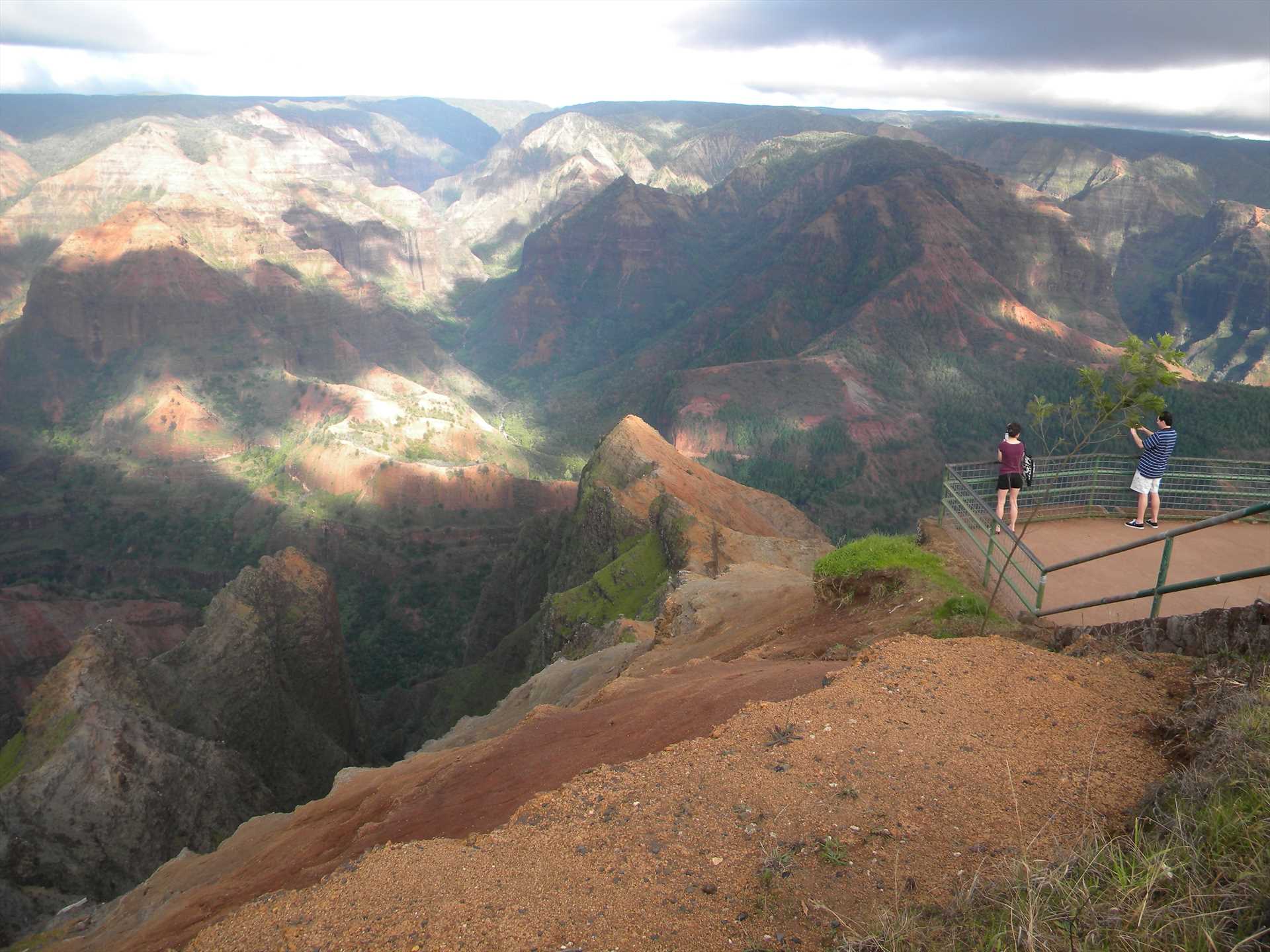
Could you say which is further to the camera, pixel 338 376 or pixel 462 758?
pixel 338 376

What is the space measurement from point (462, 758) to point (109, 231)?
10932 centimetres

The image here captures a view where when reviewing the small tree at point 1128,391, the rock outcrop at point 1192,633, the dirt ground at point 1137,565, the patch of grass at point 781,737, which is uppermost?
the small tree at point 1128,391

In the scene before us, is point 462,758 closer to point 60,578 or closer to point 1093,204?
point 60,578

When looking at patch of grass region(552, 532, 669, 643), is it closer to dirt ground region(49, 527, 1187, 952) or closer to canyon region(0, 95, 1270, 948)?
canyon region(0, 95, 1270, 948)

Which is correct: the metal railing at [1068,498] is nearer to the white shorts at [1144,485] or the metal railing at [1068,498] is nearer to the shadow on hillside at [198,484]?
the white shorts at [1144,485]

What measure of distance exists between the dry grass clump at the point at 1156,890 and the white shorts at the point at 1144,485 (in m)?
9.88

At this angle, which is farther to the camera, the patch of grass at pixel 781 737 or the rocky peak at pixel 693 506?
the rocky peak at pixel 693 506

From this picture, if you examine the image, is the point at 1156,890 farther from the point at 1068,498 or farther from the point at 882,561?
Answer: the point at 1068,498

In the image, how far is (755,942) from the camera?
456 cm

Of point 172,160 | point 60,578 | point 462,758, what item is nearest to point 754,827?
point 462,758

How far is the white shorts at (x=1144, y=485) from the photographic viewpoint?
13.2 meters

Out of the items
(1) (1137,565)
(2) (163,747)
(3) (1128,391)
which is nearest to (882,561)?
(1) (1137,565)

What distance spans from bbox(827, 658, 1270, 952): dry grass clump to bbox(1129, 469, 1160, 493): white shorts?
988 cm

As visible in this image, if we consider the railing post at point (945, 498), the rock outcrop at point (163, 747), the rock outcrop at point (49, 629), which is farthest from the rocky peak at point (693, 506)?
the rock outcrop at point (49, 629)
